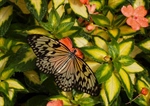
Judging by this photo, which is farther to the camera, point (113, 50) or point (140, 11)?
point (140, 11)

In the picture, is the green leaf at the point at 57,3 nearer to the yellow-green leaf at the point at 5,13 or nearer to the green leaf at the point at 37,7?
the green leaf at the point at 37,7

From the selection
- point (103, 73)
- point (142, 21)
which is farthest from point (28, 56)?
point (142, 21)

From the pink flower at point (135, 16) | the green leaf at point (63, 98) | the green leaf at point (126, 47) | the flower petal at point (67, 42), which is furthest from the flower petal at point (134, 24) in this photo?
the green leaf at point (63, 98)

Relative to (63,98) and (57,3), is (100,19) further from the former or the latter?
(63,98)

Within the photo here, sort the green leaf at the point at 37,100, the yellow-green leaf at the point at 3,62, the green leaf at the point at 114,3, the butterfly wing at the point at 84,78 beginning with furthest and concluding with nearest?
the green leaf at the point at 114,3 < the green leaf at the point at 37,100 < the yellow-green leaf at the point at 3,62 < the butterfly wing at the point at 84,78

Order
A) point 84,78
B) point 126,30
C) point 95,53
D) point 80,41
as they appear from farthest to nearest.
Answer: point 126,30 → point 80,41 → point 95,53 → point 84,78

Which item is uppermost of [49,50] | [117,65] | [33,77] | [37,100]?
[49,50]

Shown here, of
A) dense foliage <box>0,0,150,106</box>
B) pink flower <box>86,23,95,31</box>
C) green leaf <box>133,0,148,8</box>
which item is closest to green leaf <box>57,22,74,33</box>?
dense foliage <box>0,0,150,106</box>
